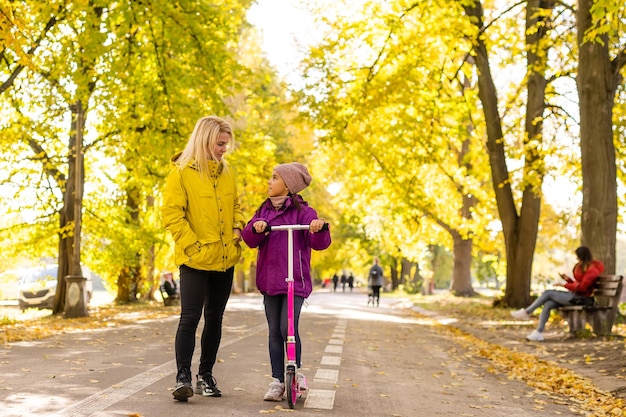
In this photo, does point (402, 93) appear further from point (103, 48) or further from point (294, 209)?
point (294, 209)

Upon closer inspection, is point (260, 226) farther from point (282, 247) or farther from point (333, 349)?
point (333, 349)

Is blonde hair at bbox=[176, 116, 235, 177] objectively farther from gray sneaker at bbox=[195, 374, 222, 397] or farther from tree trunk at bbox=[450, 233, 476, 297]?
tree trunk at bbox=[450, 233, 476, 297]

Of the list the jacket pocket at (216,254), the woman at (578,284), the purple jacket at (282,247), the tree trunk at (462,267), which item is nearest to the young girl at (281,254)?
the purple jacket at (282,247)

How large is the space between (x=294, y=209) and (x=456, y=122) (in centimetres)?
1886

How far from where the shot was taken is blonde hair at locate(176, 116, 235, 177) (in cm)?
689

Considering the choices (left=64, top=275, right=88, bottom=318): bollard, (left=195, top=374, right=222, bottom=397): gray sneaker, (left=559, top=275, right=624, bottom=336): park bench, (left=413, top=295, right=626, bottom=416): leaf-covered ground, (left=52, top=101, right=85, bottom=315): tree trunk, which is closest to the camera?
(left=195, top=374, right=222, bottom=397): gray sneaker

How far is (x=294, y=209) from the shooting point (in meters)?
7.02

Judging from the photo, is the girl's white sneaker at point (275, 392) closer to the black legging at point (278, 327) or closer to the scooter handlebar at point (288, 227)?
the black legging at point (278, 327)

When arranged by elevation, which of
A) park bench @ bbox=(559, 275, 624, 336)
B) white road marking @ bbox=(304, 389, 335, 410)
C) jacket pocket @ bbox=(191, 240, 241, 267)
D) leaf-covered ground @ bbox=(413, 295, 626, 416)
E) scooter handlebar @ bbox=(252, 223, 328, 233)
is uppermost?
scooter handlebar @ bbox=(252, 223, 328, 233)

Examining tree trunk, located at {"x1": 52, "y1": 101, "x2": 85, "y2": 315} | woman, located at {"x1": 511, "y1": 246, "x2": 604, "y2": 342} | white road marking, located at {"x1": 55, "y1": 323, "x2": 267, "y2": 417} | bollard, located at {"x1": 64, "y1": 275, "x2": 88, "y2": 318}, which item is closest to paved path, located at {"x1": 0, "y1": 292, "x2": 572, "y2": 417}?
white road marking, located at {"x1": 55, "y1": 323, "x2": 267, "y2": 417}

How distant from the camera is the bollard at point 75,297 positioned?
789 inches

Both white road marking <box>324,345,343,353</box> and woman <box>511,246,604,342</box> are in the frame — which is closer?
white road marking <box>324,345,343,353</box>

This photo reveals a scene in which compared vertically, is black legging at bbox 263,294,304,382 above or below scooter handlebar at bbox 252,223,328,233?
below

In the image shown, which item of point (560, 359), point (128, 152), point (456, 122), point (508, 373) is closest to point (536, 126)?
point (456, 122)
